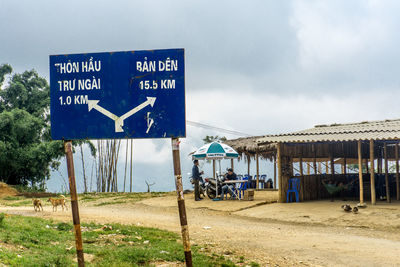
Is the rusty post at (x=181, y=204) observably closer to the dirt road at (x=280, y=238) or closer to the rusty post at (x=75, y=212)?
the rusty post at (x=75, y=212)

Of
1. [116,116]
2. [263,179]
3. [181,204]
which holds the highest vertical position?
[116,116]

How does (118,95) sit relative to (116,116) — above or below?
above

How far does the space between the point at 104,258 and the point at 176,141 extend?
283 centimetres

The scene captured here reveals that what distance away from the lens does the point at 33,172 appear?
2994cm

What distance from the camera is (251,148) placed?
25.6m

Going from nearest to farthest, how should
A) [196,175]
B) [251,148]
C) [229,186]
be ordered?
[196,175] < [229,186] < [251,148]

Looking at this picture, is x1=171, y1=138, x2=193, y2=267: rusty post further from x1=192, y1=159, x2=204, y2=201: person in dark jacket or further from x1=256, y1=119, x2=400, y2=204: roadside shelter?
x1=192, y1=159, x2=204, y2=201: person in dark jacket

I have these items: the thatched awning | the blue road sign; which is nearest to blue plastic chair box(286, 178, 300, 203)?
the thatched awning

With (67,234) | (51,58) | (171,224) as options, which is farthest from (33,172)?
(51,58)

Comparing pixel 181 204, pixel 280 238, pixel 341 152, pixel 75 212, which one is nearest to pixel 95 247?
pixel 75 212

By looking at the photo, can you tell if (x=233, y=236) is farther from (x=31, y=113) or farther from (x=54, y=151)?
(x=31, y=113)

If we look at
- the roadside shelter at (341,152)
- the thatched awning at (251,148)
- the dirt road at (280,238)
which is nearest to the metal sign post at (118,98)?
the dirt road at (280,238)

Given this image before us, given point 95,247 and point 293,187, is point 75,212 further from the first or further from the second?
point 293,187

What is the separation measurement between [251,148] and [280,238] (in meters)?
15.3
